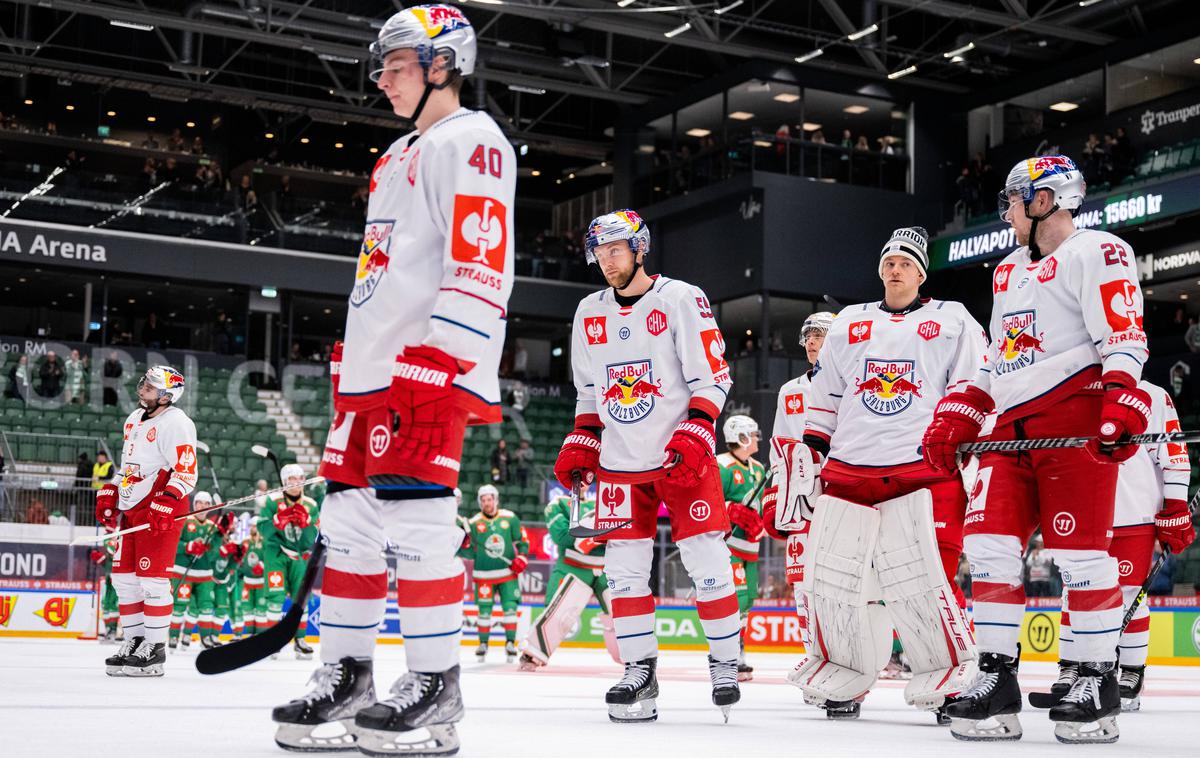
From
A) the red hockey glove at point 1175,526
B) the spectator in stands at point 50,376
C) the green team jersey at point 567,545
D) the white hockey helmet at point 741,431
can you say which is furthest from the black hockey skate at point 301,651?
the spectator in stands at point 50,376

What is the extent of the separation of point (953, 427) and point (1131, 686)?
297 centimetres

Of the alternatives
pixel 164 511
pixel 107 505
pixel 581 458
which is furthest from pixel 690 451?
pixel 107 505

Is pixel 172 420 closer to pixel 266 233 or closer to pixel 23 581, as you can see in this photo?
pixel 23 581

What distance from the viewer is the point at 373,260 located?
3.95m

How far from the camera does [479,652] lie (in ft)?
43.6

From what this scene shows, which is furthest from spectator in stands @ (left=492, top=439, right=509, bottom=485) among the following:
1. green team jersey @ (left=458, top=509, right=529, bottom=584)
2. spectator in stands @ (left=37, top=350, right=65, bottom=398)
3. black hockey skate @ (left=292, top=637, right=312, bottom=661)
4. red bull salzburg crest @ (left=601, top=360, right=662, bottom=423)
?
red bull salzburg crest @ (left=601, top=360, right=662, bottom=423)

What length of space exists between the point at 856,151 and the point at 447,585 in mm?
23532

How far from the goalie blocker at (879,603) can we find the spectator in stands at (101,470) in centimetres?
1414

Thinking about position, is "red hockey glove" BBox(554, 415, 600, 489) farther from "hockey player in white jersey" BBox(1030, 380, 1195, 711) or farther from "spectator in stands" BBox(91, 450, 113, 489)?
"spectator in stands" BBox(91, 450, 113, 489)

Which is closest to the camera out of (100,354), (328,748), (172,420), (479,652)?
(328,748)

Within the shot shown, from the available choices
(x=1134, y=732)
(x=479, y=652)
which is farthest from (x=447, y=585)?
(x=479, y=652)

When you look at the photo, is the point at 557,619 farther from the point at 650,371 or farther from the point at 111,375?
the point at 111,375

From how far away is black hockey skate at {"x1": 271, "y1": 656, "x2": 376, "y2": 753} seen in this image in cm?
360

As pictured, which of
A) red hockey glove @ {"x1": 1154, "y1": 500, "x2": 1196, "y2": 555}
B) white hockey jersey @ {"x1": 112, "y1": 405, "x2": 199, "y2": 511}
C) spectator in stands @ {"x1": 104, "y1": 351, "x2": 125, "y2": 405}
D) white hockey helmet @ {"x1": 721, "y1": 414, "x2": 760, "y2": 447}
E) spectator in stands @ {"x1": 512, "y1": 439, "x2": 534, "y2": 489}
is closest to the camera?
red hockey glove @ {"x1": 1154, "y1": 500, "x2": 1196, "y2": 555}
